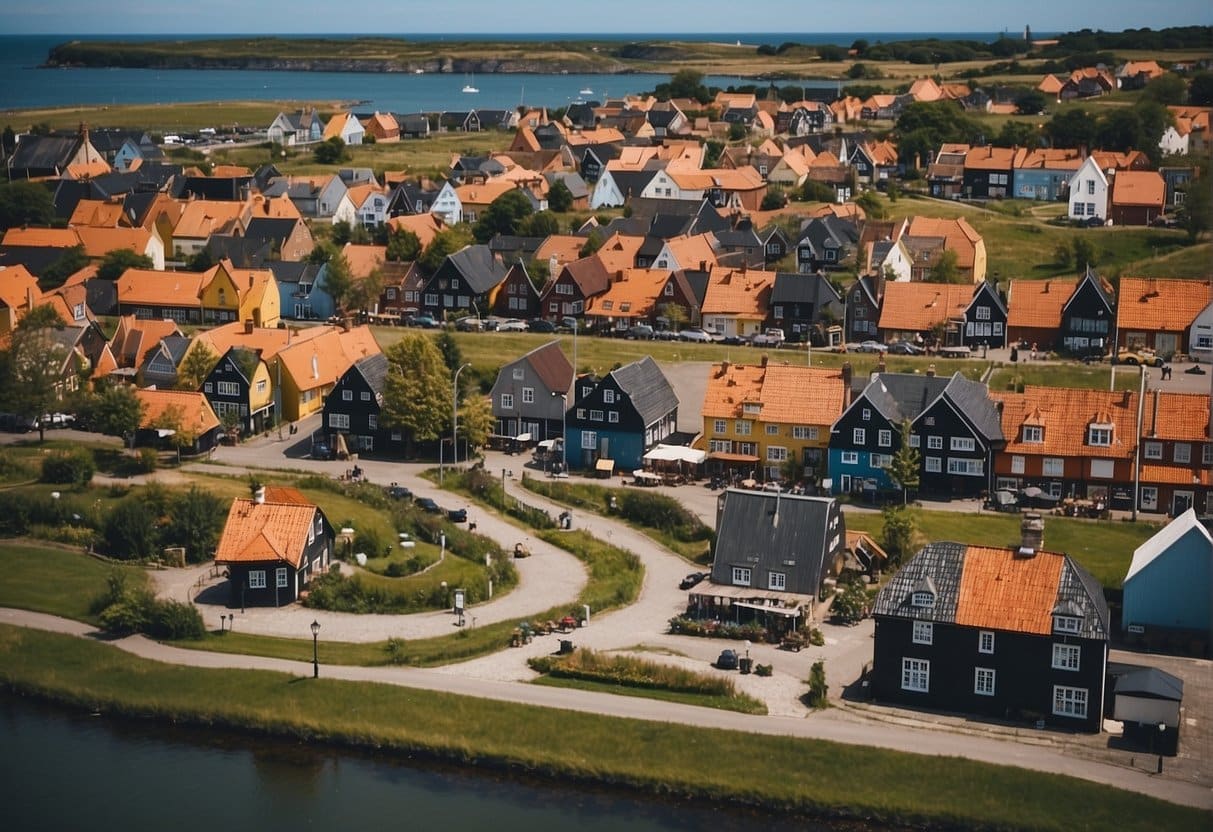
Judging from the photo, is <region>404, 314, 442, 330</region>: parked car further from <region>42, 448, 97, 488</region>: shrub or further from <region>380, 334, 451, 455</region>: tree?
<region>42, 448, 97, 488</region>: shrub

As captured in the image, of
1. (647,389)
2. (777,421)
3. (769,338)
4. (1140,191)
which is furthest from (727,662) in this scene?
(1140,191)

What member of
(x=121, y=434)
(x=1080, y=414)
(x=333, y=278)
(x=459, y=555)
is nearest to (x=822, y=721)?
(x=459, y=555)

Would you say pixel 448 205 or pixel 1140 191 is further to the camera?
pixel 448 205

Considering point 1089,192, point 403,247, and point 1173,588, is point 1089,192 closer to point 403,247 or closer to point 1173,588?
point 403,247

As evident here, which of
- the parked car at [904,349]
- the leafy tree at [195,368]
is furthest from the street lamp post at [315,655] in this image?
the parked car at [904,349]

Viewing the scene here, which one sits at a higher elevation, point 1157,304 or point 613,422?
point 1157,304

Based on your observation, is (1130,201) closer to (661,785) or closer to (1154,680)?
(1154,680)
